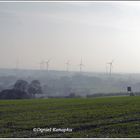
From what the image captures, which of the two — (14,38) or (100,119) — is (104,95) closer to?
(100,119)

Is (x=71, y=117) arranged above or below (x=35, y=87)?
below

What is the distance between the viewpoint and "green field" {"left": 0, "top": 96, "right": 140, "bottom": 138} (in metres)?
11.4

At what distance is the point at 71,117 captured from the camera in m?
11.5

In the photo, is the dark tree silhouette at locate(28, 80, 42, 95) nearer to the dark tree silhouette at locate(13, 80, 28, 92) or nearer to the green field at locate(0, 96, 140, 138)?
the dark tree silhouette at locate(13, 80, 28, 92)

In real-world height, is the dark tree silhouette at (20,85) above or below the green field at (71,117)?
above

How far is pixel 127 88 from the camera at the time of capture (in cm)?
1181

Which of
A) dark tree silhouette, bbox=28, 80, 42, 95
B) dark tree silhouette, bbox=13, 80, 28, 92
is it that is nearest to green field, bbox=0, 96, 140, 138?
dark tree silhouette, bbox=28, 80, 42, 95

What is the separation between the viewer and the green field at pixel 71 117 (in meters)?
11.4

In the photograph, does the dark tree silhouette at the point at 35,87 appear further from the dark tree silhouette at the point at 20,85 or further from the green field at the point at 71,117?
the green field at the point at 71,117

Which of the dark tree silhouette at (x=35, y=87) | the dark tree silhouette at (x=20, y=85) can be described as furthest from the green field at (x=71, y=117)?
the dark tree silhouette at (x=20, y=85)

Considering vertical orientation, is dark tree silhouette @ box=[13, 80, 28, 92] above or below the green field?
above

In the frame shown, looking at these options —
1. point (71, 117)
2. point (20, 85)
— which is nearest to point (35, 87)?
point (20, 85)

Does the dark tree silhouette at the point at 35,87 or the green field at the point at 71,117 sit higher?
the dark tree silhouette at the point at 35,87

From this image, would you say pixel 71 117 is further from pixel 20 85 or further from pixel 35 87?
pixel 20 85
